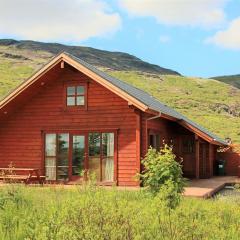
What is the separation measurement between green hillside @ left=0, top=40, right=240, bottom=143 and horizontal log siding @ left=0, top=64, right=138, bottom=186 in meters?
36.7

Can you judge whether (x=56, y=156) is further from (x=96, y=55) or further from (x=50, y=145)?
(x=96, y=55)

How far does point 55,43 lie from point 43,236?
183254 millimetres

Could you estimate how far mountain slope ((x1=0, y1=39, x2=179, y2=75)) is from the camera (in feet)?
534

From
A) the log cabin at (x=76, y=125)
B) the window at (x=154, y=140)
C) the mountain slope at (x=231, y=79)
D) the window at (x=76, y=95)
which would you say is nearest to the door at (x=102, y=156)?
the log cabin at (x=76, y=125)

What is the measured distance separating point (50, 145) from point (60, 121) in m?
1.20

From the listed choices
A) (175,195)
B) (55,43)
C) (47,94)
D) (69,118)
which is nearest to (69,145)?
(69,118)

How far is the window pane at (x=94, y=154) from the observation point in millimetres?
21391

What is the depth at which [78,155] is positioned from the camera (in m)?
21.9

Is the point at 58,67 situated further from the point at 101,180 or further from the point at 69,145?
the point at 101,180

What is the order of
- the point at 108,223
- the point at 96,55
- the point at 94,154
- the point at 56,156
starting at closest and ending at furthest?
the point at 108,223 → the point at 94,154 → the point at 56,156 → the point at 96,55

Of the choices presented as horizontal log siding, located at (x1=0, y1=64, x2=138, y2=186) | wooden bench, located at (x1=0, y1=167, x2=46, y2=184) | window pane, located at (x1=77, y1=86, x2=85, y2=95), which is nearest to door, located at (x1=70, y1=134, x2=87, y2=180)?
horizontal log siding, located at (x1=0, y1=64, x2=138, y2=186)

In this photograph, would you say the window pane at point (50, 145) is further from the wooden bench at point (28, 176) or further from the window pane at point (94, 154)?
the window pane at point (94, 154)

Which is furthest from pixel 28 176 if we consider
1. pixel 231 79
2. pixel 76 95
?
pixel 231 79

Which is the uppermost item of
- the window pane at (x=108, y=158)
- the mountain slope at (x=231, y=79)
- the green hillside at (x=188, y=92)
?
the mountain slope at (x=231, y=79)
